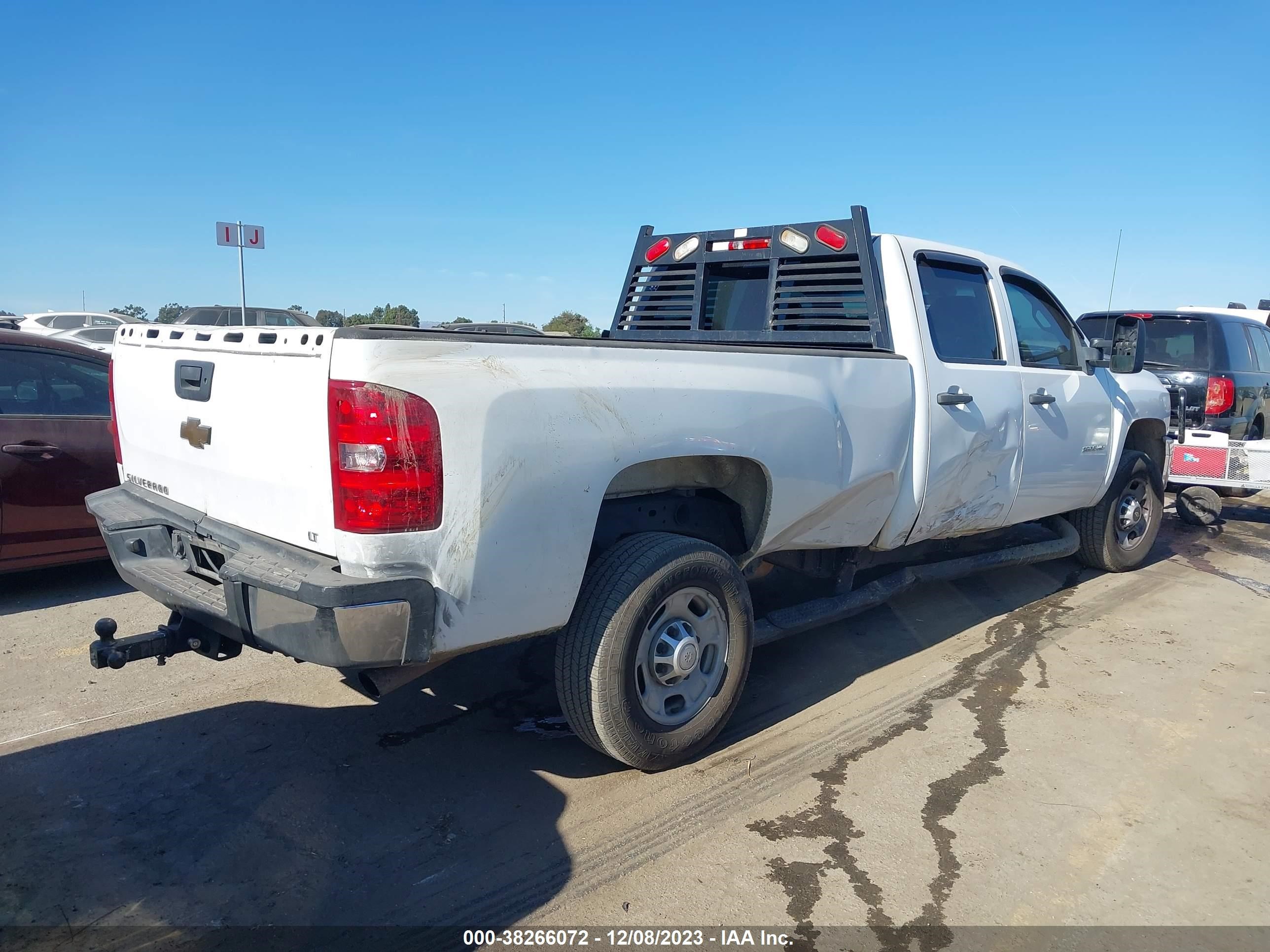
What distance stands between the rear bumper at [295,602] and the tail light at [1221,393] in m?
8.64

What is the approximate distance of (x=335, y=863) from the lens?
9.32 feet

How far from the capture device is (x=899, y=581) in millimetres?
4734

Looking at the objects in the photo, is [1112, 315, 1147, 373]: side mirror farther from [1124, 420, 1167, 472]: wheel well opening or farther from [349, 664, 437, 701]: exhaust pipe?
[349, 664, 437, 701]: exhaust pipe

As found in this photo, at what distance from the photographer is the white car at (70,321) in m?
20.5

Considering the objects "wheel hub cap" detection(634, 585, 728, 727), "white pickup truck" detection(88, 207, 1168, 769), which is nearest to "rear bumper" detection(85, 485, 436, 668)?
"white pickup truck" detection(88, 207, 1168, 769)

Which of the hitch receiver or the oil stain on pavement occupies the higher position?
the hitch receiver

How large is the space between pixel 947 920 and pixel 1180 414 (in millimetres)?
5794

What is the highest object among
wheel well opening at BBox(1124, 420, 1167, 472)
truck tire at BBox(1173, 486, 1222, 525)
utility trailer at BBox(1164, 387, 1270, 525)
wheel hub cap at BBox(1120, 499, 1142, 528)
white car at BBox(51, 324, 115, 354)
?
white car at BBox(51, 324, 115, 354)

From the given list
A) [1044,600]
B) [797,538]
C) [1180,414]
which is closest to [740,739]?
[797,538]

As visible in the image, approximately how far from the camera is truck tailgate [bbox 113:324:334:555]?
8.65 ft

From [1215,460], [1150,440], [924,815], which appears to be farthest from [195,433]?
[1215,460]

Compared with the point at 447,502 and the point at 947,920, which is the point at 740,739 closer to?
the point at 947,920

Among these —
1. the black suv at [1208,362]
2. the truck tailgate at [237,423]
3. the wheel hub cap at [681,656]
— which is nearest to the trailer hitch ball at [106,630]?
the truck tailgate at [237,423]

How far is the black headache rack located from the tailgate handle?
2715mm
